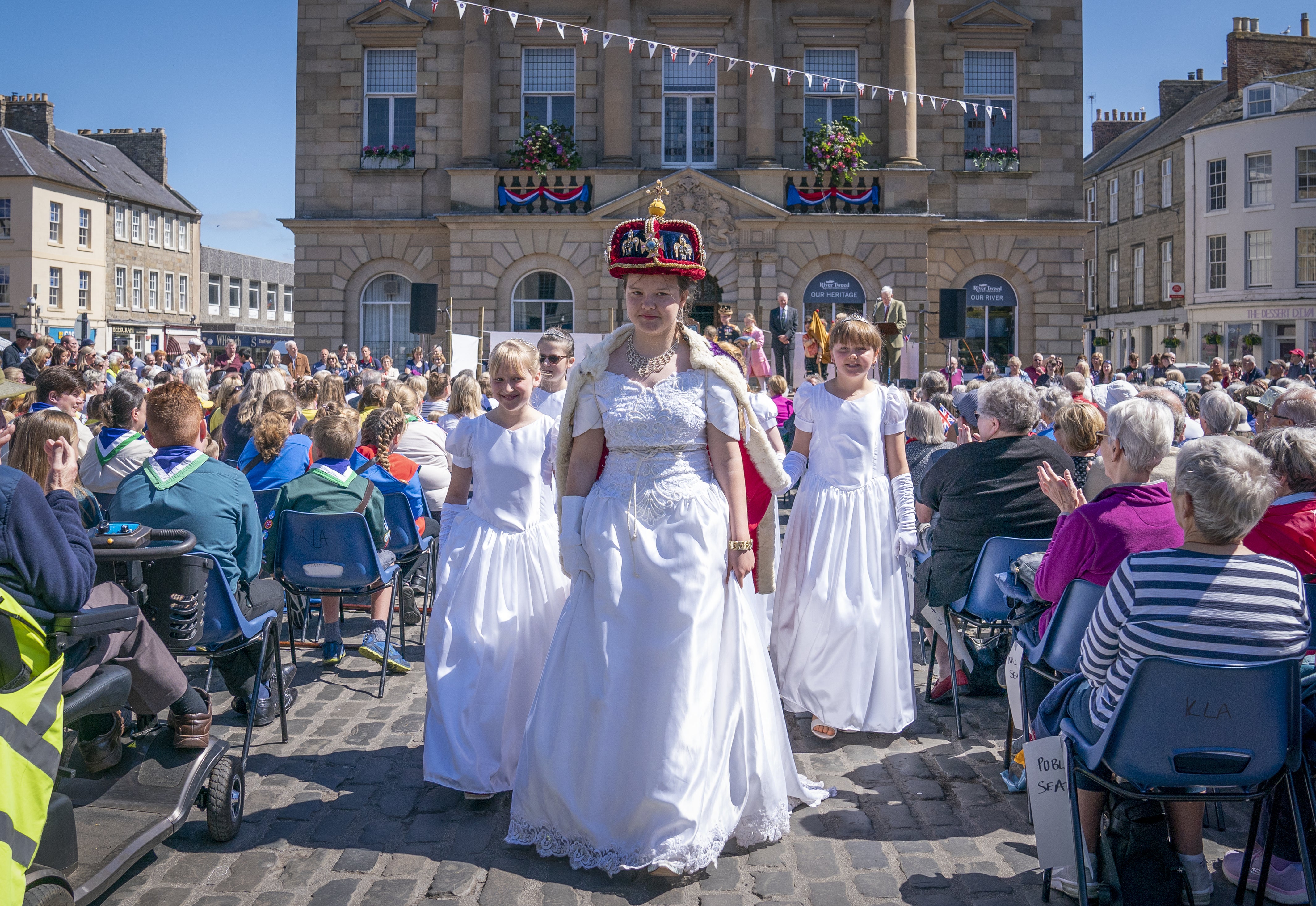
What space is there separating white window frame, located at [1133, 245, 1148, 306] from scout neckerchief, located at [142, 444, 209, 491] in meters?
45.8

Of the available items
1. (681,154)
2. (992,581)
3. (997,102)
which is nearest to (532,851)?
(992,581)

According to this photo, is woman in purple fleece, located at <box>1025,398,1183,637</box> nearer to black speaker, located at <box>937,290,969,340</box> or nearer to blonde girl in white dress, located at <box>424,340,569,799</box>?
blonde girl in white dress, located at <box>424,340,569,799</box>

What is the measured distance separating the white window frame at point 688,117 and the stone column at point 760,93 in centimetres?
94

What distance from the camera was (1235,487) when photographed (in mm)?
3166

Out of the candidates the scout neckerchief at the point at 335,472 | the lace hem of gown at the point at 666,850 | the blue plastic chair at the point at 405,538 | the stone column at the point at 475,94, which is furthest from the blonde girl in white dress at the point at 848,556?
the stone column at the point at 475,94

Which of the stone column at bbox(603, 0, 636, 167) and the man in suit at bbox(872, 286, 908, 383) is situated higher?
the stone column at bbox(603, 0, 636, 167)

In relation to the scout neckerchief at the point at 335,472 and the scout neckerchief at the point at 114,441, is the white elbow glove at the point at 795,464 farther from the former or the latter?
the scout neckerchief at the point at 114,441

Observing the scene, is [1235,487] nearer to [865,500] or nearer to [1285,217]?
[865,500]

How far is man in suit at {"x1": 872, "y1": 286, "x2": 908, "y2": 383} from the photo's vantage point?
18.7m

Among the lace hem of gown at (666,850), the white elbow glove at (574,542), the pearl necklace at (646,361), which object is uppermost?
the pearl necklace at (646,361)

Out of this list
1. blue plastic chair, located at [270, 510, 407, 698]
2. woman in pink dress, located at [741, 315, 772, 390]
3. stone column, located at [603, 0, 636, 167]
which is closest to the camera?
blue plastic chair, located at [270, 510, 407, 698]

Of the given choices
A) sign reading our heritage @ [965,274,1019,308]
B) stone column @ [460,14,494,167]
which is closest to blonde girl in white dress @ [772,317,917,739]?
stone column @ [460,14,494,167]

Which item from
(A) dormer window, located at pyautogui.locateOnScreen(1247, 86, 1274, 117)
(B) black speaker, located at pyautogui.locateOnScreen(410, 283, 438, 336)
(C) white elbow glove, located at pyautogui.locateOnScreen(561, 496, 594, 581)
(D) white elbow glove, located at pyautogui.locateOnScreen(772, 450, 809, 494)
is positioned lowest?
(C) white elbow glove, located at pyautogui.locateOnScreen(561, 496, 594, 581)

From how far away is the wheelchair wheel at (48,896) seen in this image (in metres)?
2.98
